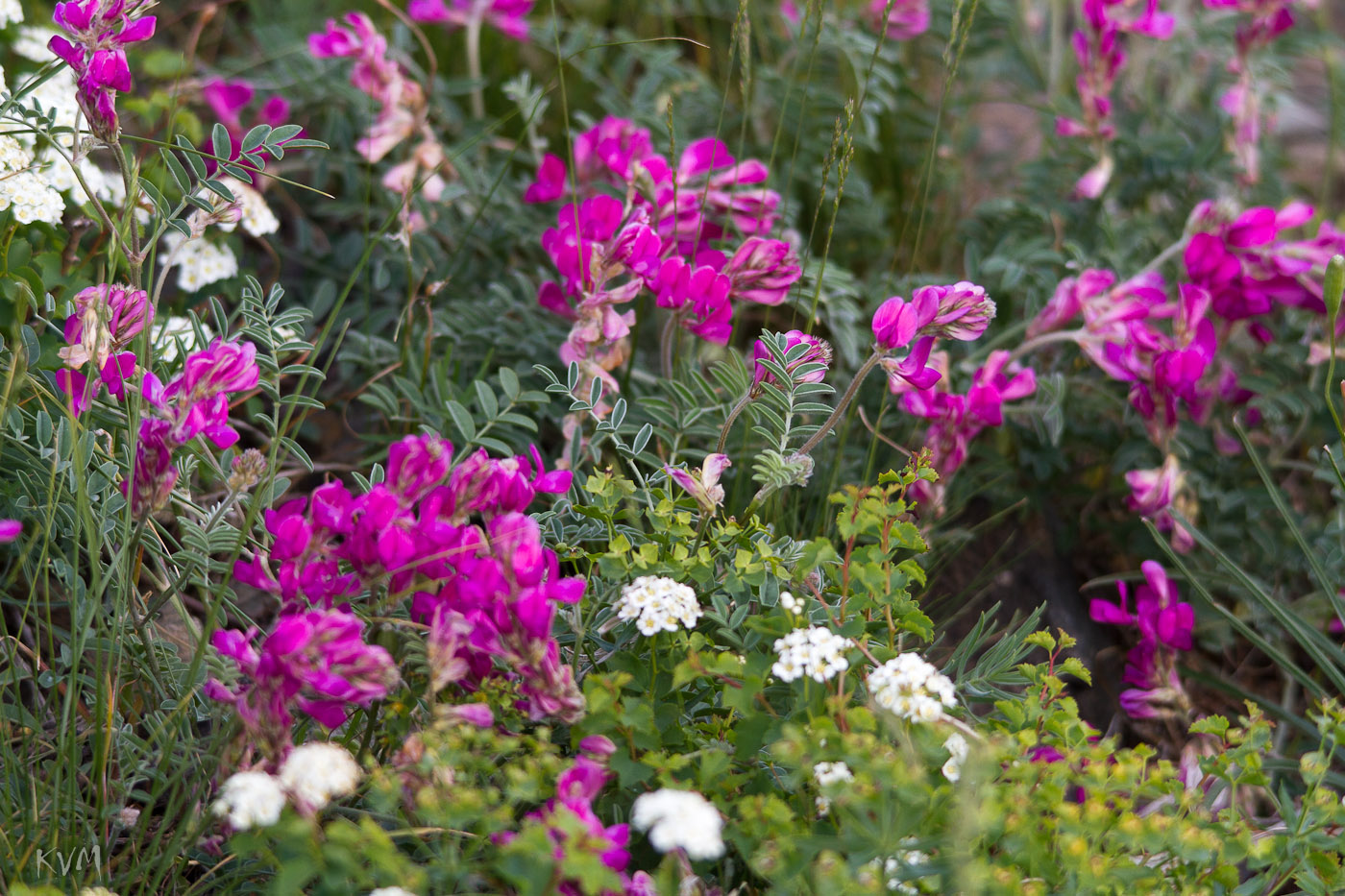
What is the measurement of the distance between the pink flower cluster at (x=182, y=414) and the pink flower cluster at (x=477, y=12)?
129 centimetres

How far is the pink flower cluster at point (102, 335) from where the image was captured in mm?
1355

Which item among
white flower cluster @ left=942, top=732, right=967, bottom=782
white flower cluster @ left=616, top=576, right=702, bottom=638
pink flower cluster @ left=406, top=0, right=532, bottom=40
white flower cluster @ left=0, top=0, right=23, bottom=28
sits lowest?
white flower cluster @ left=942, top=732, right=967, bottom=782

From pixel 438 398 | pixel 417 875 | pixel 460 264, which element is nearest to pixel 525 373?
pixel 438 398

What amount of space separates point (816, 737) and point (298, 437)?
1475mm

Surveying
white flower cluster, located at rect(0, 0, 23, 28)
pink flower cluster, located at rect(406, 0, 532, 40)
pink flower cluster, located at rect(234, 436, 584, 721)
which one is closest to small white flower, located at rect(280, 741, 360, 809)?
pink flower cluster, located at rect(234, 436, 584, 721)

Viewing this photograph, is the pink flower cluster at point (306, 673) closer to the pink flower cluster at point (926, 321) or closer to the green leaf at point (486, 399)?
the green leaf at point (486, 399)

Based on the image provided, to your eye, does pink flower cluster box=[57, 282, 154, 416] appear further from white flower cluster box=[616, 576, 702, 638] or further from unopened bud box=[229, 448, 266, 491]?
white flower cluster box=[616, 576, 702, 638]

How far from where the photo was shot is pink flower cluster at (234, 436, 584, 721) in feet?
3.92

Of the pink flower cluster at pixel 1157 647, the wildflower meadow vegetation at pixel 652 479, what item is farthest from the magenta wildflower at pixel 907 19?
the pink flower cluster at pixel 1157 647

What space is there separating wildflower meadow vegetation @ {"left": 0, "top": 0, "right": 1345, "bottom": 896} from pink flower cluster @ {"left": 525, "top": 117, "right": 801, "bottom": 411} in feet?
0.03

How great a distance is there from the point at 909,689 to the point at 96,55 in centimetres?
120

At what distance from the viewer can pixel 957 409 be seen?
185 cm

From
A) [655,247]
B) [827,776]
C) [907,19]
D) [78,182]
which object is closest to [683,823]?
[827,776]

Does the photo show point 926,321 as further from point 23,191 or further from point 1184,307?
point 23,191
